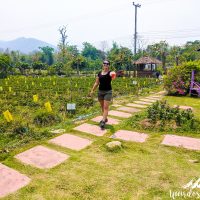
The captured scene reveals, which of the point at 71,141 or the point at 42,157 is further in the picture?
the point at 71,141

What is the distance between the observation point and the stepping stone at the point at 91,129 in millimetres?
4973

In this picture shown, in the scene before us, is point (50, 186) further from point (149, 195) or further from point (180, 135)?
point (180, 135)

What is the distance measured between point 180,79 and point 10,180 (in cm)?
1031

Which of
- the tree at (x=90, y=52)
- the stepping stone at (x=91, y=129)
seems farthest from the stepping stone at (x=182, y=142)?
the tree at (x=90, y=52)

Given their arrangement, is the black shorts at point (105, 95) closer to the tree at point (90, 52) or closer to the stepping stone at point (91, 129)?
the stepping stone at point (91, 129)

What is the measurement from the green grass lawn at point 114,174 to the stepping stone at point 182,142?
0.23 metres

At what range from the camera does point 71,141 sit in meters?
4.50

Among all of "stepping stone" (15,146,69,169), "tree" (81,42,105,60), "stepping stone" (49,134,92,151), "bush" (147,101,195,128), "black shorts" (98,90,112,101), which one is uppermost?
"tree" (81,42,105,60)

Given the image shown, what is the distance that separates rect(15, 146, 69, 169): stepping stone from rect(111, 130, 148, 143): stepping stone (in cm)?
136

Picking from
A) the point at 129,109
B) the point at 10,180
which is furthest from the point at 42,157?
the point at 129,109

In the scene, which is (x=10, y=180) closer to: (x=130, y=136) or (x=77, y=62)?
(x=130, y=136)

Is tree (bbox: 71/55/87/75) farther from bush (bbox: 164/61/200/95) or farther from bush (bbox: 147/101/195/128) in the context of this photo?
bush (bbox: 147/101/195/128)

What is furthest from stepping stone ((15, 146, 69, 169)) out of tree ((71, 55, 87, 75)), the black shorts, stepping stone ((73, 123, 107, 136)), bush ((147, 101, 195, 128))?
tree ((71, 55, 87, 75))

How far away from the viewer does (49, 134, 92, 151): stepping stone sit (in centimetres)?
425
